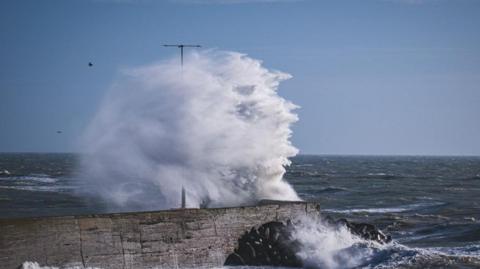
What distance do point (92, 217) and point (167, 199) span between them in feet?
32.2

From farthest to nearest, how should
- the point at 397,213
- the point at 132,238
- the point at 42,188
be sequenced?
1. the point at 42,188
2. the point at 397,213
3. the point at 132,238

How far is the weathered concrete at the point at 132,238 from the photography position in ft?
43.4

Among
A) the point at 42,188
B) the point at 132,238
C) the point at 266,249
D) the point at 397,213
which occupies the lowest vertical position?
the point at 397,213

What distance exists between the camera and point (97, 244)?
14055mm

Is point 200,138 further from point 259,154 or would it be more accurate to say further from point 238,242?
point 238,242

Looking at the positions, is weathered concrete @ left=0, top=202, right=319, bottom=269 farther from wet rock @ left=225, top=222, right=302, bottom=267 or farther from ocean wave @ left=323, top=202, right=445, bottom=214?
ocean wave @ left=323, top=202, right=445, bottom=214

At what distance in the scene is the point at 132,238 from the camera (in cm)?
1452

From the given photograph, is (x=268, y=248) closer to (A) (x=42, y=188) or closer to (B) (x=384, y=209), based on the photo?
(B) (x=384, y=209)

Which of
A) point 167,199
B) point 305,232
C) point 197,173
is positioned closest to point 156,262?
point 305,232

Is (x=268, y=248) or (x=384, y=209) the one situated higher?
(x=268, y=248)

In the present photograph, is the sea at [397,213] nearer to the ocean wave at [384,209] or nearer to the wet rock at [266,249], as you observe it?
the ocean wave at [384,209]

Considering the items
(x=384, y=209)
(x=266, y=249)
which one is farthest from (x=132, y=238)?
(x=384, y=209)

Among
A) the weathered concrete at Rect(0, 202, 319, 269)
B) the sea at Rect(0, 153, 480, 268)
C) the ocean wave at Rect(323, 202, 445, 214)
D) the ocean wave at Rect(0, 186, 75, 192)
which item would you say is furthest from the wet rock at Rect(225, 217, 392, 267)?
the ocean wave at Rect(0, 186, 75, 192)

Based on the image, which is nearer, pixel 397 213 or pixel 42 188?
pixel 397 213
